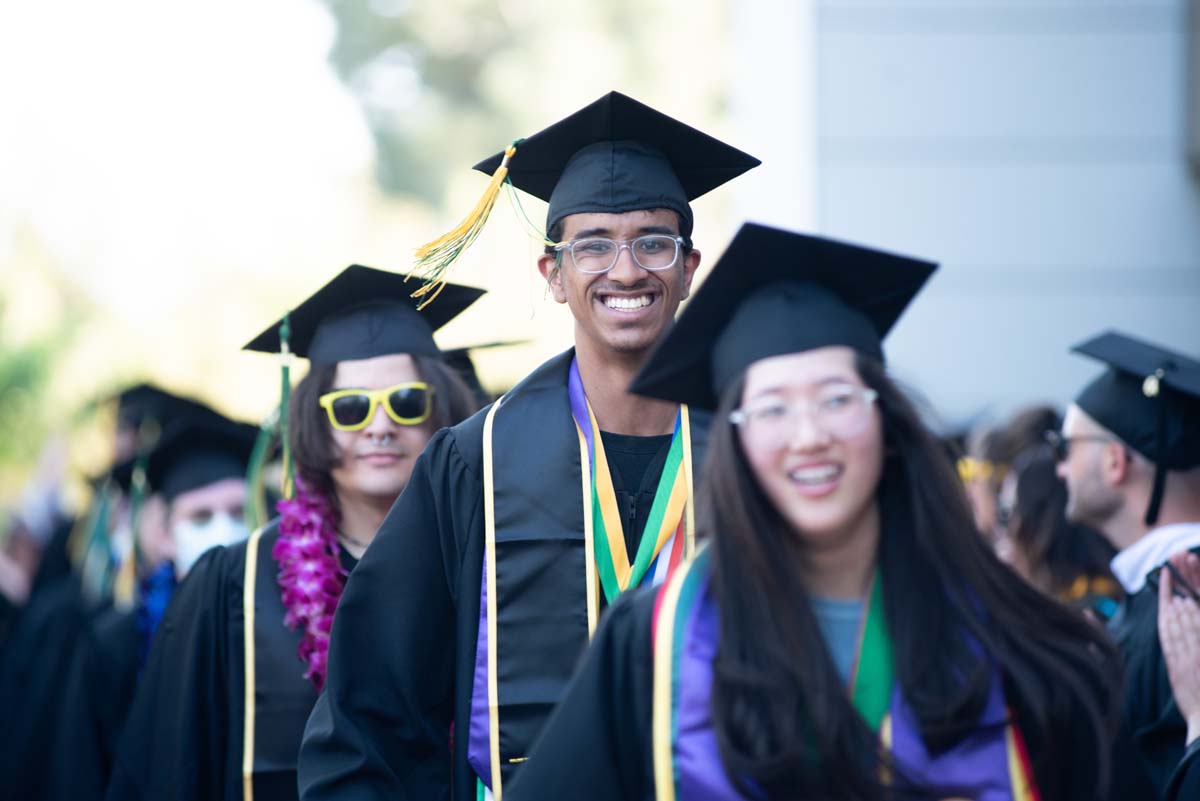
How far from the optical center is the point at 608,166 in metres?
3.64

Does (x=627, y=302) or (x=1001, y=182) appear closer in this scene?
(x=627, y=302)

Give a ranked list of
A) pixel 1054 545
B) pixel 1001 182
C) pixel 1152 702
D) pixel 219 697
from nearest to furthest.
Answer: pixel 1152 702 < pixel 219 697 < pixel 1054 545 < pixel 1001 182

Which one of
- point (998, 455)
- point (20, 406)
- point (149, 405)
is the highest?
point (20, 406)

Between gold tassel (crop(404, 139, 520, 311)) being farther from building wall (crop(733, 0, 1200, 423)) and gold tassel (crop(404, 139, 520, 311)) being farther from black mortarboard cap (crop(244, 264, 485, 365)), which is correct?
building wall (crop(733, 0, 1200, 423))

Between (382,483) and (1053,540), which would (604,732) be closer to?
(382,483)

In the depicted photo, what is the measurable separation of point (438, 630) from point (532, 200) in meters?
15.0

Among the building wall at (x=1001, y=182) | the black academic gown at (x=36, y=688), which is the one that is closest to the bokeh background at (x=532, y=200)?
the building wall at (x=1001, y=182)

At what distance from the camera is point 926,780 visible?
2520 mm

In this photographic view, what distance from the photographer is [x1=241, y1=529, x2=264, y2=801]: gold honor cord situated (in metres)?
4.32

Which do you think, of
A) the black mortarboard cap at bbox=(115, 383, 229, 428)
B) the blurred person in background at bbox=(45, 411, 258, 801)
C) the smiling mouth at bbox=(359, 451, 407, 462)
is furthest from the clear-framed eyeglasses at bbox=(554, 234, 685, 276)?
the black mortarboard cap at bbox=(115, 383, 229, 428)

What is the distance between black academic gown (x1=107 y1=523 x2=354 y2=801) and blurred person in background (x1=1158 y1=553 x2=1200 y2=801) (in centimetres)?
214

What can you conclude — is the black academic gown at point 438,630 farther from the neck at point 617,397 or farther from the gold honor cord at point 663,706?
the gold honor cord at point 663,706

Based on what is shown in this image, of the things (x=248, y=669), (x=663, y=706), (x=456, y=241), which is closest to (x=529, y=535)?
(x=456, y=241)

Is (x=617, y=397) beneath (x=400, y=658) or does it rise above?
above
